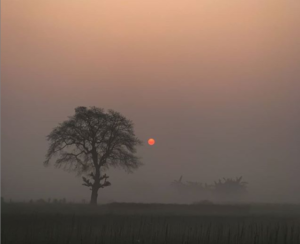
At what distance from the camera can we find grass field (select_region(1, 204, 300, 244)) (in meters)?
13.2

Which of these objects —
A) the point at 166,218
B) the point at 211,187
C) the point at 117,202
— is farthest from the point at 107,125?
the point at 166,218

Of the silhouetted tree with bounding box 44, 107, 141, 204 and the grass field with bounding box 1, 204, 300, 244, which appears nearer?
the grass field with bounding box 1, 204, 300, 244

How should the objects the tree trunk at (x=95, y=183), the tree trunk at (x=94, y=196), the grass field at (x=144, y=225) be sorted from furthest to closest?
1. the tree trunk at (x=95, y=183)
2. the tree trunk at (x=94, y=196)
3. the grass field at (x=144, y=225)

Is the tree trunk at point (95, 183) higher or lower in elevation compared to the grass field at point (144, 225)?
higher

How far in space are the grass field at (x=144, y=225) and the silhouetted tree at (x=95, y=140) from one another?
4.39m

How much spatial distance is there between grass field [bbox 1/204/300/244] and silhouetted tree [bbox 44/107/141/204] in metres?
4.39

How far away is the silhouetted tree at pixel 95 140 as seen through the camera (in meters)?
24.0

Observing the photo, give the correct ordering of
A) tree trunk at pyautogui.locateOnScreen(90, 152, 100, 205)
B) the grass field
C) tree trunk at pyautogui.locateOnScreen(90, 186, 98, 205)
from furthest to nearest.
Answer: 1. tree trunk at pyautogui.locateOnScreen(90, 152, 100, 205)
2. tree trunk at pyautogui.locateOnScreen(90, 186, 98, 205)
3. the grass field

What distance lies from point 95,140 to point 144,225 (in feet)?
35.6

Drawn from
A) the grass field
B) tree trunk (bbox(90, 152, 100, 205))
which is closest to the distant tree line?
the grass field

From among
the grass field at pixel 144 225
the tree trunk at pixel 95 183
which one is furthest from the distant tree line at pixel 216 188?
the tree trunk at pixel 95 183

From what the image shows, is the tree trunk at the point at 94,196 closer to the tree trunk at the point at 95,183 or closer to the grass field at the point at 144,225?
the tree trunk at the point at 95,183

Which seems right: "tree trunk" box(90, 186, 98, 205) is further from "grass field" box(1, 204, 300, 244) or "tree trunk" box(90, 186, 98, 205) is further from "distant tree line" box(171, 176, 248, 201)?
"distant tree line" box(171, 176, 248, 201)

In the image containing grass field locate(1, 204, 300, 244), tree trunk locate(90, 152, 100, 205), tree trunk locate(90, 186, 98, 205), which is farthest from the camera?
tree trunk locate(90, 152, 100, 205)
